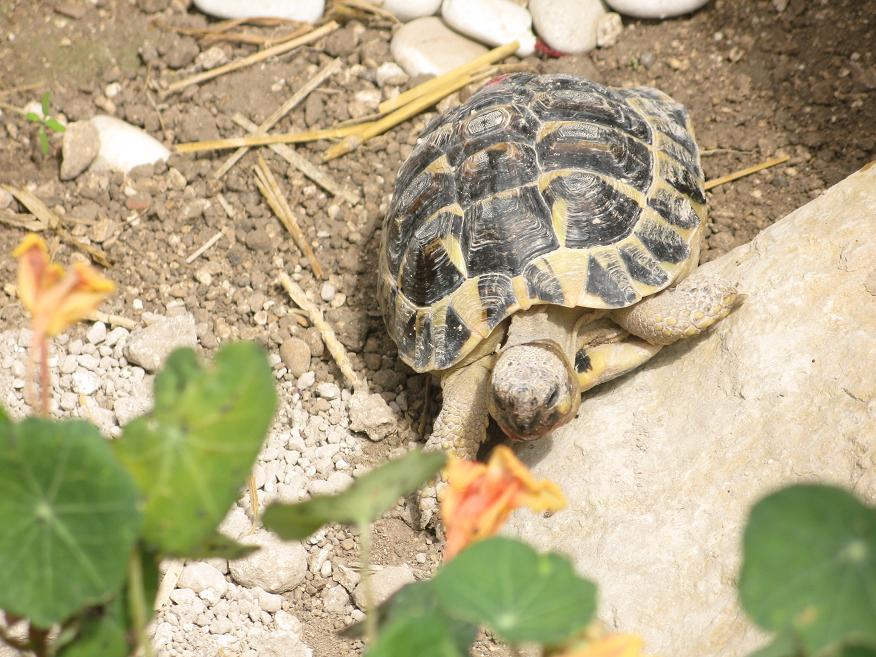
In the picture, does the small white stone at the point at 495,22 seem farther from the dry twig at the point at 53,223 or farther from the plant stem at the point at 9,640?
the plant stem at the point at 9,640

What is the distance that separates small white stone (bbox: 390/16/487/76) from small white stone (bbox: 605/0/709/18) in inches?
24.2

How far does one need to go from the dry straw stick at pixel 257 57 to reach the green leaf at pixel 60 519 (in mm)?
3362

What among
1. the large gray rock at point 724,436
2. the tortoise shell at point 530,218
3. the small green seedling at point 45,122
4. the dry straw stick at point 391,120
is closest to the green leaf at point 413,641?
the large gray rock at point 724,436

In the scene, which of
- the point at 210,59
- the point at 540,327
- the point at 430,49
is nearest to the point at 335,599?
the point at 540,327

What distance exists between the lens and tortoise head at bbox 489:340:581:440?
98.0 inches

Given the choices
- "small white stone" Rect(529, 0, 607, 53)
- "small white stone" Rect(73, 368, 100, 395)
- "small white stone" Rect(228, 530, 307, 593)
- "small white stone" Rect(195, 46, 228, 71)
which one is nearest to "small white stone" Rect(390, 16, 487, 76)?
"small white stone" Rect(529, 0, 607, 53)

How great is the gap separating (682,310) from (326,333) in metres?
1.30

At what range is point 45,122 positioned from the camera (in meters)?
3.61

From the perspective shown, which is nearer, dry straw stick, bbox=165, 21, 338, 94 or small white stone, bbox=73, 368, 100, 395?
small white stone, bbox=73, 368, 100, 395

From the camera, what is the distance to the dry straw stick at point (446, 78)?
3863 mm

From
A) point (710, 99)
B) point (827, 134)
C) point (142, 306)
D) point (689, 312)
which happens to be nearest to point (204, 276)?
point (142, 306)

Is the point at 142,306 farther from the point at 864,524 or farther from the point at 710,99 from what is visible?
the point at 864,524

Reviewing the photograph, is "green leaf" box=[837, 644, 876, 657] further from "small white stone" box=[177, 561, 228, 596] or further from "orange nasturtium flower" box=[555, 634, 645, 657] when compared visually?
"small white stone" box=[177, 561, 228, 596]

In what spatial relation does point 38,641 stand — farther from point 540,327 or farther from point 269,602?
point 540,327
